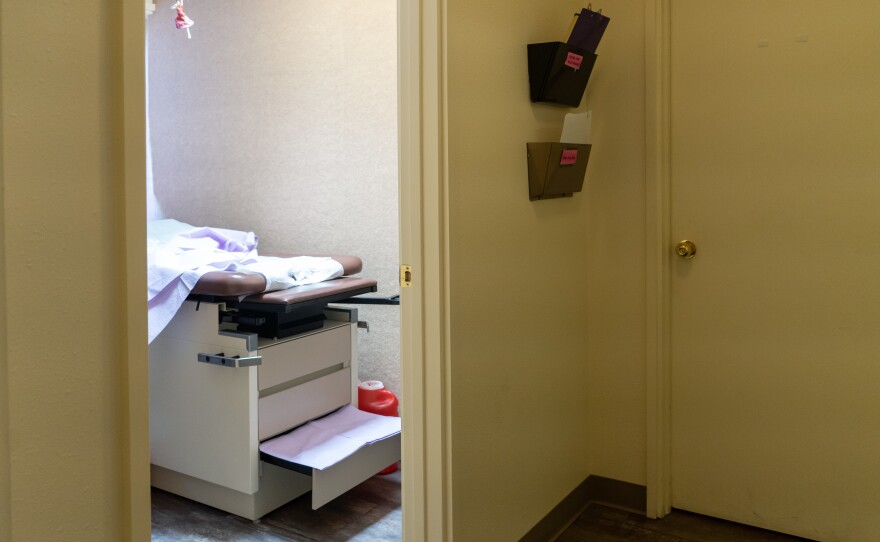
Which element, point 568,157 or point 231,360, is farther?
point 231,360

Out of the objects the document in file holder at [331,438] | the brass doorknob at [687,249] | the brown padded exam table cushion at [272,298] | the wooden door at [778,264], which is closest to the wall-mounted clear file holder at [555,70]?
the wooden door at [778,264]

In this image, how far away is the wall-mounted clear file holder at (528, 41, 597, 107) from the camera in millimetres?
2238

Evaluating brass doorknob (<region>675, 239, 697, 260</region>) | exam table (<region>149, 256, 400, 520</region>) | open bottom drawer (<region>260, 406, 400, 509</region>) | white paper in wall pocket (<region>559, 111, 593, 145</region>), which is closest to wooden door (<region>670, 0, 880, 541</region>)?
brass doorknob (<region>675, 239, 697, 260</region>)

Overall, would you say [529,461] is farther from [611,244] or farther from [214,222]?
[214,222]

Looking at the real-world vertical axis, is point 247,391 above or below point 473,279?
below

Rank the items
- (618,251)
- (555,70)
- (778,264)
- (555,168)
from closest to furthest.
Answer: (555,70)
(555,168)
(778,264)
(618,251)

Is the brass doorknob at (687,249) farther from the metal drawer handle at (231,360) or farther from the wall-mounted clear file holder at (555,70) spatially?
the metal drawer handle at (231,360)

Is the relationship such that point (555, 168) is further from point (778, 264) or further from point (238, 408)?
point (238, 408)

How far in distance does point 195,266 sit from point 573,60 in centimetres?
149

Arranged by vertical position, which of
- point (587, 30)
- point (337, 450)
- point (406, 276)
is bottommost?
point (337, 450)

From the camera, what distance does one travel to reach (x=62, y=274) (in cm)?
103

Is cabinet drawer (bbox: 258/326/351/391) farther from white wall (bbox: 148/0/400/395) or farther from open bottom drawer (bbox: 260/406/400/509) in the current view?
white wall (bbox: 148/0/400/395)

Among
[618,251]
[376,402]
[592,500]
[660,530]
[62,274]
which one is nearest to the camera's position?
[62,274]

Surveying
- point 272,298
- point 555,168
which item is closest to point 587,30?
point 555,168
